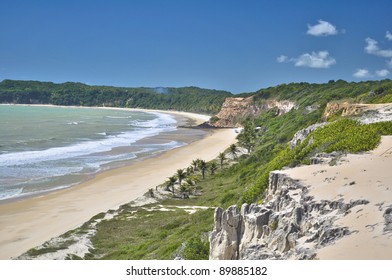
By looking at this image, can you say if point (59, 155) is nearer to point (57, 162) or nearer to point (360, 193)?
point (57, 162)

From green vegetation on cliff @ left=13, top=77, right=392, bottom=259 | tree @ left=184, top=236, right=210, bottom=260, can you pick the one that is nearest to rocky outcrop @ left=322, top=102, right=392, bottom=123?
green vegetation on cliff @ left=13, top=77, right=392, bottom=259

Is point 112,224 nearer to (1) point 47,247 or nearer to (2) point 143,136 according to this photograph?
(1) point 47,247

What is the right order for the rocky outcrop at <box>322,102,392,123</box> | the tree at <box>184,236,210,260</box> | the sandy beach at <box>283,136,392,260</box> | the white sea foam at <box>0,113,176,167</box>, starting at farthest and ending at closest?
the white sea foam at <box>0,113,176,167</box>
the rocky outcrop at <box>322,102,392,123</box>
the tree at <box>184,236,210,260</box>
the sandy beach at <box>283,136,392,260</box>

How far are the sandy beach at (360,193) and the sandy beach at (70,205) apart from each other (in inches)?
733

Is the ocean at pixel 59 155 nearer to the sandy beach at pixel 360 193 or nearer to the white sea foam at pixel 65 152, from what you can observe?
the white sea foam at pixel 65 152

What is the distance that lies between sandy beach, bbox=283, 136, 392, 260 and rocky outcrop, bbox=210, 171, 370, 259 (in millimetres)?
314

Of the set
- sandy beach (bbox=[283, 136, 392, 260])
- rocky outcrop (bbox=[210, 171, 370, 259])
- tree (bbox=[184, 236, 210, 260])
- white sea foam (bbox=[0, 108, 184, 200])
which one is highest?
sandy beach (bbox=[283, 136, 392, 260])

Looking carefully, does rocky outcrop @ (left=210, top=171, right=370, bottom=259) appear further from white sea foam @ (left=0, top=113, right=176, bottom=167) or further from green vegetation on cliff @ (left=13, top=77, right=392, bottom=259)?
white sea foam @ (left=0, top=113, right=176, bottom=167)

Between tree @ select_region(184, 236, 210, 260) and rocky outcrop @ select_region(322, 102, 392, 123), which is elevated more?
rocky outcrop @ select_region(322, 102, 392, 123)

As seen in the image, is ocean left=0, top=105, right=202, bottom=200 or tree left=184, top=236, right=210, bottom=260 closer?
tree left=184, top=236, right=210, bottom=260

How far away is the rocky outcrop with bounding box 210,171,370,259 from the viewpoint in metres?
10.3

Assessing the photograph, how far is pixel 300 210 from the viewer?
39.0 ft

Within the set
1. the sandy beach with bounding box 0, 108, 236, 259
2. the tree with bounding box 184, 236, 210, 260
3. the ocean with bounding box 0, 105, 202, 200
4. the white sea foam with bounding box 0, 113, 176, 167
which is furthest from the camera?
the white sea foam with bounding box 0, 113, 176, 167

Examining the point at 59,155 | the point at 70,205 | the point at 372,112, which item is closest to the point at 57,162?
the point at 59,155
